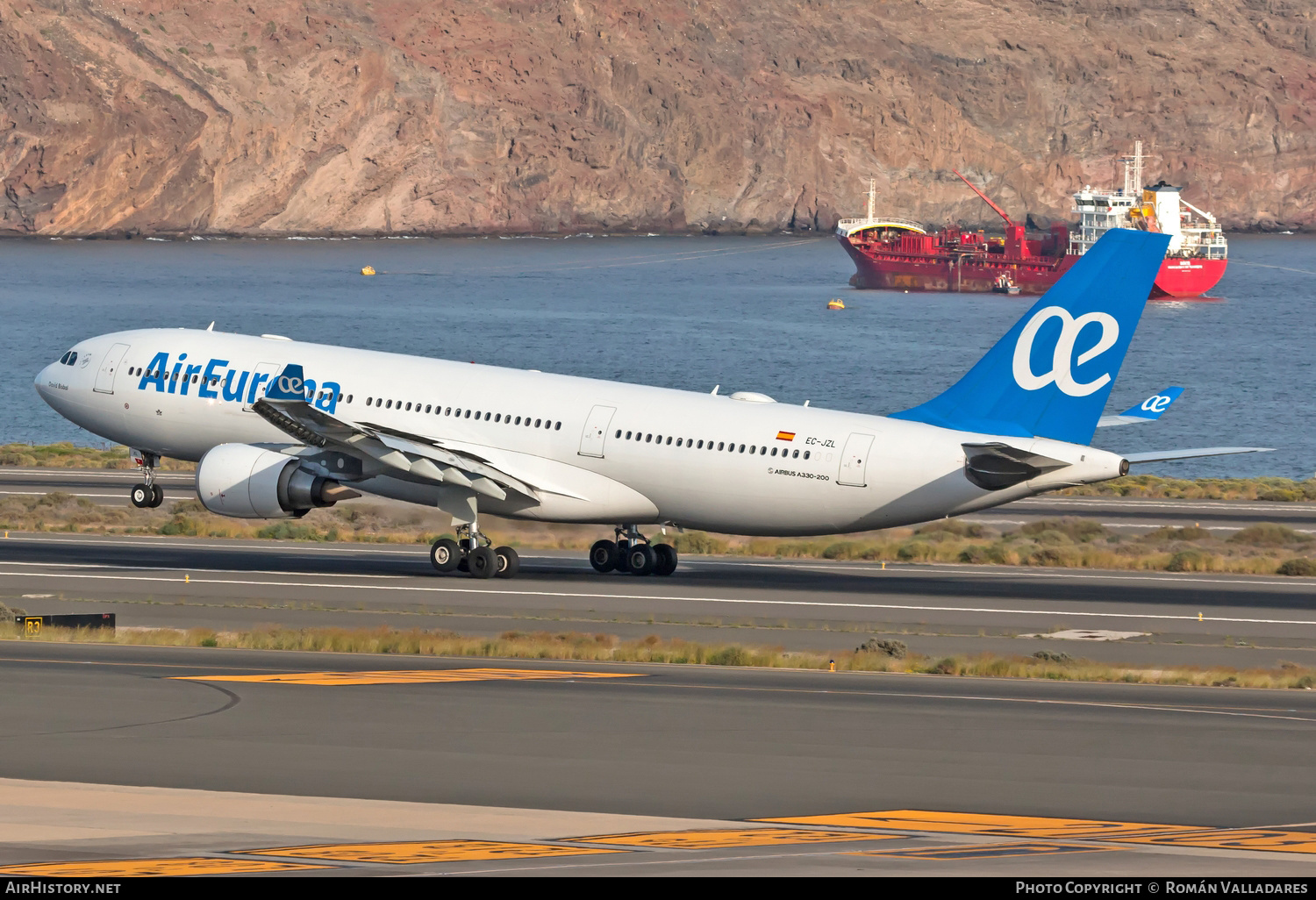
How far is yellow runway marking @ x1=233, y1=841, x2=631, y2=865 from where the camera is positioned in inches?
642

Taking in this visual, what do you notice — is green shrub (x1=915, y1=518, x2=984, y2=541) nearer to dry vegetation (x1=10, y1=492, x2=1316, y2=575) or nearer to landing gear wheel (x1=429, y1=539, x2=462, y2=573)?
dry vegetation (x1=10, y1=492, x2=1316, y2=575)

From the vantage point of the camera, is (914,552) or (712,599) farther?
(914,552)

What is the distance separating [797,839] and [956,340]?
16621cm

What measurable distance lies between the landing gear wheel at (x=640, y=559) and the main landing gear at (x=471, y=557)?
2.96 metres

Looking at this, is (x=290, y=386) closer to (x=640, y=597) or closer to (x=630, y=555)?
(x=630, y=555)

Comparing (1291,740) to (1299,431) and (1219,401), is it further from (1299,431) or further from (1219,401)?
(1219,401)

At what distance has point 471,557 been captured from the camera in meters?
46.4

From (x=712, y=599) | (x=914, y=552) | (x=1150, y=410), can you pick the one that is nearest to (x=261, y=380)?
(x=712, y=599)

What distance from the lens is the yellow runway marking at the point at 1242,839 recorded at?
17.4 metres

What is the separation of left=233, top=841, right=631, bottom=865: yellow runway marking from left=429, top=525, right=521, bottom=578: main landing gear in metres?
29.0

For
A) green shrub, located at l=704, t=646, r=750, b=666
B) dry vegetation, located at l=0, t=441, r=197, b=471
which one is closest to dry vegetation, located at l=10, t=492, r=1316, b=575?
dry vegetation, located at l=0, t=441, r=197, b=471

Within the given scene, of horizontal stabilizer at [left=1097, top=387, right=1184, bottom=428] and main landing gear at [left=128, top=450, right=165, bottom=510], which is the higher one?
horizontal stabilizer at [left=1097, top=387, right=1184, bottom=428]

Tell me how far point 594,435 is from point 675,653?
12.3 meters

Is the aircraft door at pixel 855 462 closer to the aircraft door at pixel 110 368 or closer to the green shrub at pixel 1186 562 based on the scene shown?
the green shrub at pixel 1186 562
